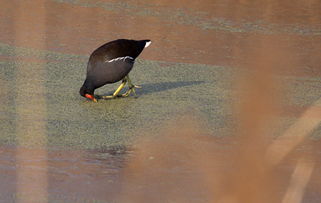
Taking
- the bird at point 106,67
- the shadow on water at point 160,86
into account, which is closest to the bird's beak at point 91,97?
the bird at point 106,67

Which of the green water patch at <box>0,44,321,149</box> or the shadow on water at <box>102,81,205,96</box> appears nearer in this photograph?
the green water patch at <box>0,44,321,149</box>

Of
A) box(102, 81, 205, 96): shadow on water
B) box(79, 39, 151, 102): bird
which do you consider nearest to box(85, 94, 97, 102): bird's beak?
box(79, 39, 151, 102): bird

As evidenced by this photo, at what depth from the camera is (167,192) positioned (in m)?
5.19

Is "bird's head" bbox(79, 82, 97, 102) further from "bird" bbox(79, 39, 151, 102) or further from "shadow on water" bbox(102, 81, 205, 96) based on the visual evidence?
"shadow on water" bbox(102, 81, 205, 96)

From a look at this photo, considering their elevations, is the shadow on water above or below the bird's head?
below

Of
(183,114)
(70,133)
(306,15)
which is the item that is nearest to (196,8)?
(306,15)

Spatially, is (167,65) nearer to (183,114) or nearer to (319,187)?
Result: (183,114)

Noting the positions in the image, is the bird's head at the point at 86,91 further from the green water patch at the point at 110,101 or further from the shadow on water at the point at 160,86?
the shadow on water at the point at 160,86

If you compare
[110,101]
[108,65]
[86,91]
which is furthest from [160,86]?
[86,91]

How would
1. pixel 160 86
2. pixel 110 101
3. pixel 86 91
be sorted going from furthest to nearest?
pixel 160 86 < pixel 110 101 < pixel 86 91

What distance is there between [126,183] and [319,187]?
3.83 feet

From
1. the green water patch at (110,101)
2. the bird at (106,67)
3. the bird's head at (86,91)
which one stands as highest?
the bird at (106,67)

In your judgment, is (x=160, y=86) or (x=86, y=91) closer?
(x=86, y=91)

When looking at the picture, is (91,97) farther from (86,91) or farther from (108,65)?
(108,65)
